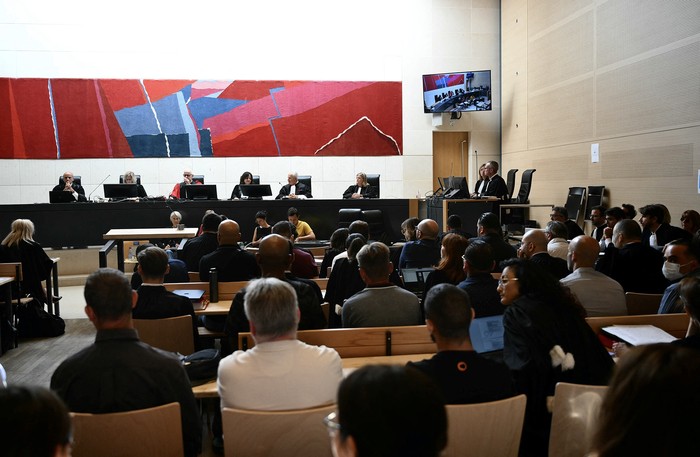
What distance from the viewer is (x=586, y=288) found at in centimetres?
388

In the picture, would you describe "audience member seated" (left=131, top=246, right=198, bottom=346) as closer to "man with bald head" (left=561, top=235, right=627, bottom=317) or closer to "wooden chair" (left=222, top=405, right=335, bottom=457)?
"wooden chair" (left=222, top=405, right=335, bottom=457)

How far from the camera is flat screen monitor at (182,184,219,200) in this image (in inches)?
421

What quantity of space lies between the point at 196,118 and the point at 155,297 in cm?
981

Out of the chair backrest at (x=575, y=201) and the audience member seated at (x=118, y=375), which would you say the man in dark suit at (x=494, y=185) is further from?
the audience member seated at (x=118, y=375)

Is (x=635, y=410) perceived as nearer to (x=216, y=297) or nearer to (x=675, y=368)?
(x=675, y=368)

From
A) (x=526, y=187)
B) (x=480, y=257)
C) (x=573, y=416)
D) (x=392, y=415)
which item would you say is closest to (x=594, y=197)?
(x=526, y=187)

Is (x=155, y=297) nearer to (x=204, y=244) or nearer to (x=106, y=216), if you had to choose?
(x=204, y=244)

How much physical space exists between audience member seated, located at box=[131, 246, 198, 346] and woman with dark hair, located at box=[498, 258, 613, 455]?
203 cm

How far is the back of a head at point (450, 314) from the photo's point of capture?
2.34 meters

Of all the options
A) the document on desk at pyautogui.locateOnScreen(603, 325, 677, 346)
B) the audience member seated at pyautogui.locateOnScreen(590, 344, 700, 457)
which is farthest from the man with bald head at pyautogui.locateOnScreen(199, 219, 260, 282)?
the audience member seated at pyautogui.locateOnScreen(590, 344, 700, 457)

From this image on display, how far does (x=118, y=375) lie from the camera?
2.27m

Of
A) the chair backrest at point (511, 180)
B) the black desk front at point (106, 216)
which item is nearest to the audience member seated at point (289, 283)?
the black desk front at point (106, 216)

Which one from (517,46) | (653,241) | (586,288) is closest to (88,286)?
(586,288)

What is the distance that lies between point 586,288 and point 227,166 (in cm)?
1043
